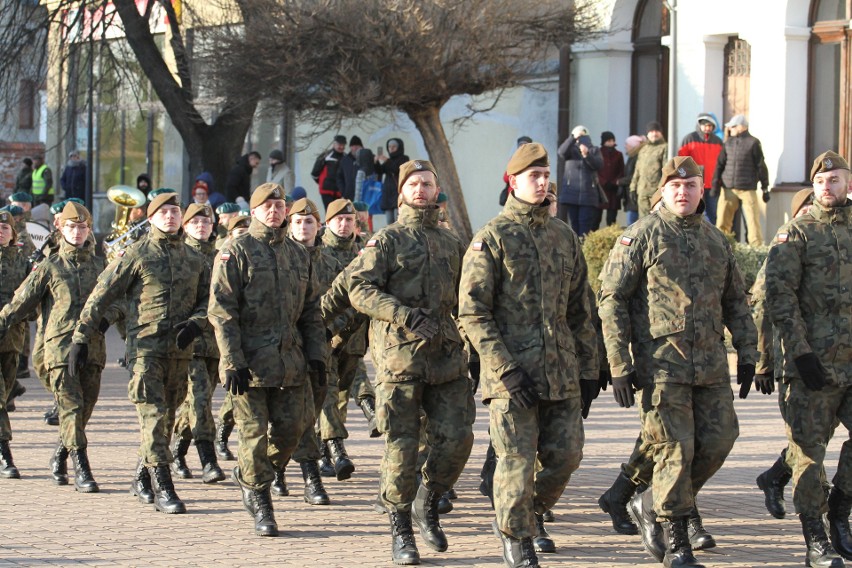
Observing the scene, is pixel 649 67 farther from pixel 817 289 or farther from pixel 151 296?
pixel 817 289

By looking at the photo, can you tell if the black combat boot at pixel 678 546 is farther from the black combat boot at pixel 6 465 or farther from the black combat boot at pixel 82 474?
the black combat boot at pixel 6 465

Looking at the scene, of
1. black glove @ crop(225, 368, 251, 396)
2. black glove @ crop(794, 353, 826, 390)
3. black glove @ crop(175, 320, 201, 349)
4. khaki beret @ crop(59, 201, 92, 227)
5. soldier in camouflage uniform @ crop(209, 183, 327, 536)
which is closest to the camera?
black glove @ crop(794, 353, 826, 390)

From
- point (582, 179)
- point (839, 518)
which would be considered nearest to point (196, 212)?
point (839, 518)

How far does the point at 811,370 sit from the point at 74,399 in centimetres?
503

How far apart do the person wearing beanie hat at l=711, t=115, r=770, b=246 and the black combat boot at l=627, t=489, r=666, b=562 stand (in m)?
12.0

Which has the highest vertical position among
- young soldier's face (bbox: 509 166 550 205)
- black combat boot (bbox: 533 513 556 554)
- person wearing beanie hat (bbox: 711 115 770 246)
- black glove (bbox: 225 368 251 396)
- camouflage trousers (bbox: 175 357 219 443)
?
person wearing beanie hat (bbox: 711 115 770 246)

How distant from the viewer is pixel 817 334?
8531 mm

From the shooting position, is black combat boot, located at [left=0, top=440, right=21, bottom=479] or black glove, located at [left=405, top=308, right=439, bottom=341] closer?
black glove, located at [left=405, top=308, right=439, bottom=341]

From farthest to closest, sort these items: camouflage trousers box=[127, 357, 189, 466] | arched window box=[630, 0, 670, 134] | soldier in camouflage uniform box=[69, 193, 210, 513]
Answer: arched window box=[630, 0, 670, 134]
soldier in camouflage uniform box=[69, 193, 210, 513]
camouflage trousers box=[127, 357, 189, 466]

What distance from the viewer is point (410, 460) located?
338 inches

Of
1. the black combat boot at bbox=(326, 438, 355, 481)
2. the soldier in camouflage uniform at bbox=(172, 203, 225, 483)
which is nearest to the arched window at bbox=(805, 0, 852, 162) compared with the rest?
the black combat boot at bbox=(326, 438, 355, 481)

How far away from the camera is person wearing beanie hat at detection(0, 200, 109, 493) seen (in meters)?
10.9

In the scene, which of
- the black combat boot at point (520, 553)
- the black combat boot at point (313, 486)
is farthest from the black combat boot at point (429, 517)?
the black combat boot at point (313, 486)

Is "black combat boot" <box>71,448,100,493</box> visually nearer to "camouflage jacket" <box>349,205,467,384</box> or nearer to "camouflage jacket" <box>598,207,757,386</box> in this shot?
"camouflage jacket" <box>349,205,467,384</box>
